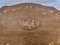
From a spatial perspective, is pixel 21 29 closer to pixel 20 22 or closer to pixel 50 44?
pixel 20 22

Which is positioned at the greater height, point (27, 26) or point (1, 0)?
point (1, 0)

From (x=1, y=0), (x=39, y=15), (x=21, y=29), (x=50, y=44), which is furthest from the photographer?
(x=1, y=0)

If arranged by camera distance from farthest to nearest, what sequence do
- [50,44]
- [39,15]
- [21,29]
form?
[39,15] < [21,29] < [50,44]

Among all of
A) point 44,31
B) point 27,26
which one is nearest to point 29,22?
point 27,26

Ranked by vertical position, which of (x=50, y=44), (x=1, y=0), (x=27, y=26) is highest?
(x=1, y=0)

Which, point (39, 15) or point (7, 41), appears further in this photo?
point (39, 15)

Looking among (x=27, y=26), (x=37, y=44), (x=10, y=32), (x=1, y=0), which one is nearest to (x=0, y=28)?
(x=10, y=32)

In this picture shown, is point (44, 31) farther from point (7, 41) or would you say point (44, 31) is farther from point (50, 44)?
point (7, 41)
